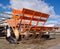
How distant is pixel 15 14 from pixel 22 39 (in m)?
1.87

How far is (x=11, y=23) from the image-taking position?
13.2 metres

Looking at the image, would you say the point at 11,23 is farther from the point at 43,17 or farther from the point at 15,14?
the point at 43,17

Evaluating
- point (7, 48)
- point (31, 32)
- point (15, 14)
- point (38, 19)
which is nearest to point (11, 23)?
point (15, 14)

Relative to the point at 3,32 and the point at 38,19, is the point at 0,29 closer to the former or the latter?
the point at 3,32

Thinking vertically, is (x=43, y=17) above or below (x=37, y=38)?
above

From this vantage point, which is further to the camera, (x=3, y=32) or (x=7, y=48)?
(x=3, y=32)

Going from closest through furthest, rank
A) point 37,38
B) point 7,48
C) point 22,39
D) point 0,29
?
point 7,48, point 22,39, point 37,38, point 0,29

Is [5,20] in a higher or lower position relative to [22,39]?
higher

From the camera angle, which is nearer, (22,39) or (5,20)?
(22,39)

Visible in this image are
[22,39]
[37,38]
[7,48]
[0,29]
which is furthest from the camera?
[0,29]

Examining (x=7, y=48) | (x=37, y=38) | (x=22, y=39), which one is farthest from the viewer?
(x=37, y=38)

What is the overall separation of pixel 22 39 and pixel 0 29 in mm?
2908

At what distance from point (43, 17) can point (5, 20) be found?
10.6 feet

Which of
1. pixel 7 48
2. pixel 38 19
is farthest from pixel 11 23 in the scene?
pixel 7 48
